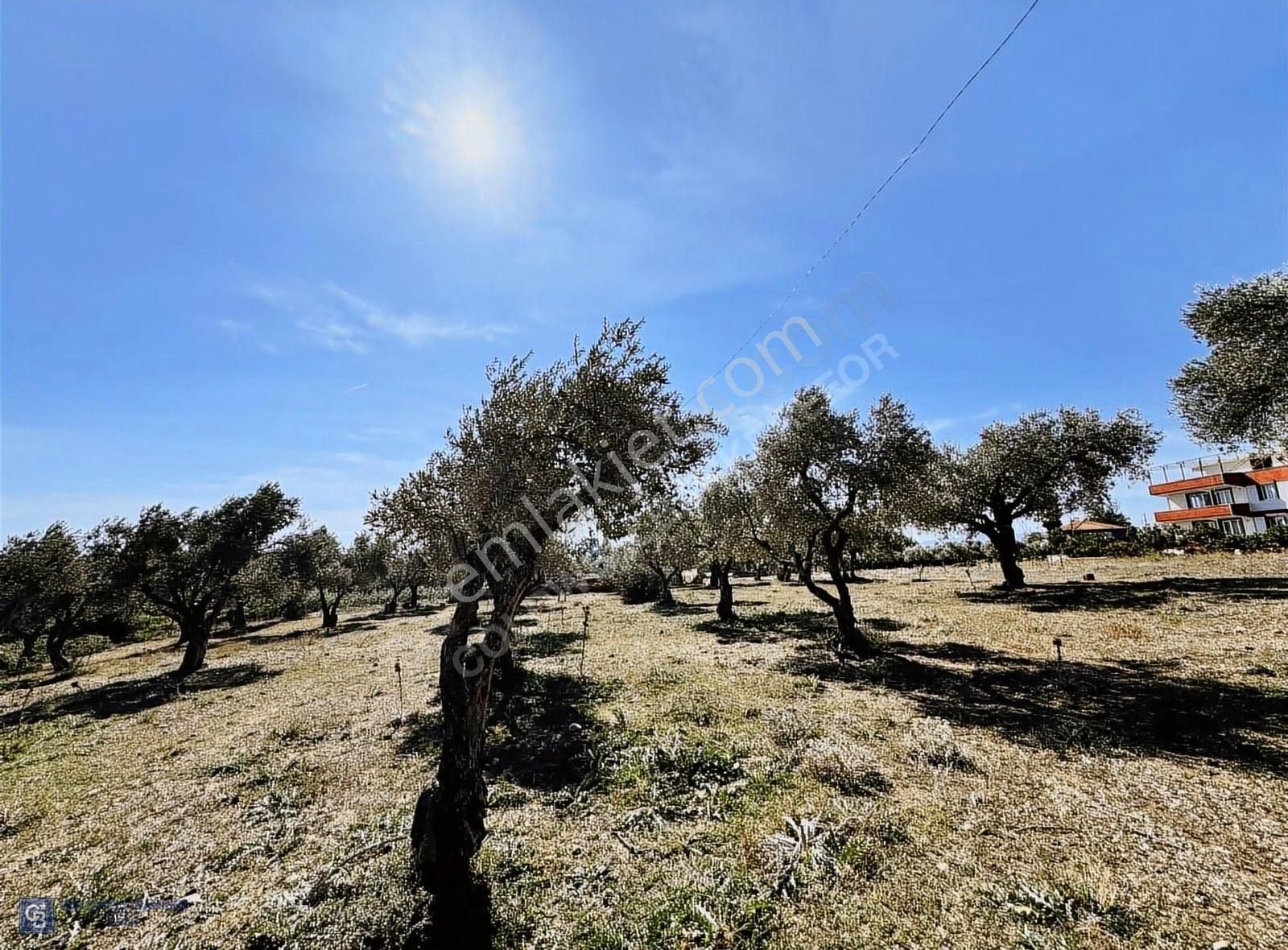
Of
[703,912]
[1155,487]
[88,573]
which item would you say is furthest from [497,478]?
[1155,487]

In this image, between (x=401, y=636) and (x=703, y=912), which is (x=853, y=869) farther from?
(x=401, y=636)

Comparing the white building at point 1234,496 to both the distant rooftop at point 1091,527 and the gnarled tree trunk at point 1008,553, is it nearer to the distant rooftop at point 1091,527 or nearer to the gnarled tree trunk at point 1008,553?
the distant rooftop at point 1091,527

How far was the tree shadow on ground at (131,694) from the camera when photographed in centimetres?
1912

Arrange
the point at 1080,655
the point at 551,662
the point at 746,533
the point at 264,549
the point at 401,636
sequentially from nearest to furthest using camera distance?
the point at 1080,655 → the point at 551,662 → the point at 746,533 → the point at 264,549 → the point at 401,636

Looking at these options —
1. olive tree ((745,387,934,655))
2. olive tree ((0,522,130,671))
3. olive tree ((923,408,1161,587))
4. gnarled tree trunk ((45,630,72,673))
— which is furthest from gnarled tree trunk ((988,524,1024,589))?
gnarled tree trunk ((45,630,72,673))

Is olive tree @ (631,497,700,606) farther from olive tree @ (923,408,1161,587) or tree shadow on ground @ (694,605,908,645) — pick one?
olive tree @ (923,408,1161,587)

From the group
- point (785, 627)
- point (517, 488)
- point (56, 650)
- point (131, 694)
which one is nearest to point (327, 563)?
point (56, 650)

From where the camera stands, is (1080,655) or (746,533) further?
(746,533)

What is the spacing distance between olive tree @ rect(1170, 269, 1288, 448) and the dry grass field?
7.43 metres

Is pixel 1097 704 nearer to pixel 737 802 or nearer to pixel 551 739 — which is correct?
pixel 737 802

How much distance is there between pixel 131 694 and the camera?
22.0 metres

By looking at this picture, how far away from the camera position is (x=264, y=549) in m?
31.6

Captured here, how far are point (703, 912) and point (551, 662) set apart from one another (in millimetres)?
16105

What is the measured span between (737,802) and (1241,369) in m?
23.8
